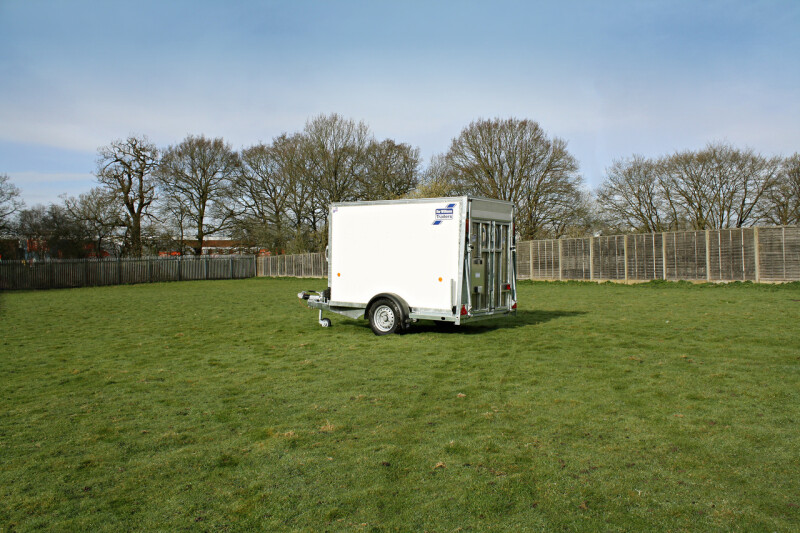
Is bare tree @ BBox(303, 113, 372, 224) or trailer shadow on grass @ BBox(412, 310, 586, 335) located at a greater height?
bare tree @ BBox(303, 113, 372, 224)

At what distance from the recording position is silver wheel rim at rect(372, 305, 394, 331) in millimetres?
11887

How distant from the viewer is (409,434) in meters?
5.18

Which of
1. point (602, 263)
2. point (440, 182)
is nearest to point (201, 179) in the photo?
point (440, 182)

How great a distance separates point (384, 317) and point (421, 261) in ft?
4.94

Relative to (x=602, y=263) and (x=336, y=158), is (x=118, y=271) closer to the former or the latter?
(x=336, y=158)

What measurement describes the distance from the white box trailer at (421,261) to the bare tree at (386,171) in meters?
32.9

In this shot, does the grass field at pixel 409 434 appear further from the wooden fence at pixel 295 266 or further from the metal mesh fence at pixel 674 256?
the wooden fence at pixel 295 266

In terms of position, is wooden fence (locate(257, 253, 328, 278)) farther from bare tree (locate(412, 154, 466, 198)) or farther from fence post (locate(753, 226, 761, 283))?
fence post (locate(753, 226, 761, 283))

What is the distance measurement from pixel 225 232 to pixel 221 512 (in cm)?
4884

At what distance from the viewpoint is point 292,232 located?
1940 inches

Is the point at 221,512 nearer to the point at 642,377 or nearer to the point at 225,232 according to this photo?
the point at 642,377

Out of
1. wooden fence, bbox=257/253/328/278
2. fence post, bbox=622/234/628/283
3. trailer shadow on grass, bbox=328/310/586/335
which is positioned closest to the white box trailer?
trailer shadow on grass, bbox=328/310/586/335

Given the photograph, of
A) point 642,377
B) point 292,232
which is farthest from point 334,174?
point 642,377

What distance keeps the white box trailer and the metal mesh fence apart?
52.0 feet
